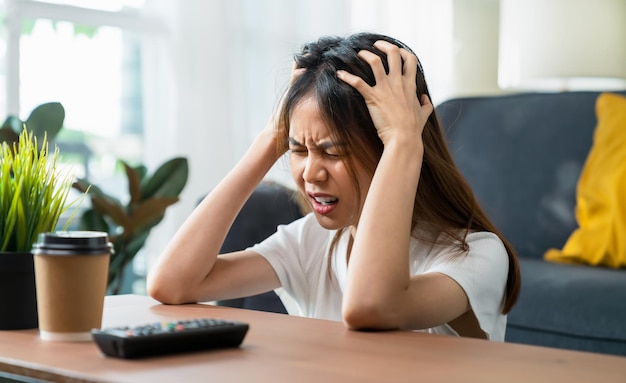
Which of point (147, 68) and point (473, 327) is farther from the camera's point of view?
point (147, 68)

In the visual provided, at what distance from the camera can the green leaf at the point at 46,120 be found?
239 centimetres

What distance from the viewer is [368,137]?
1.38 metres

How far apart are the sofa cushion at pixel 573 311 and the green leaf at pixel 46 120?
125 cm

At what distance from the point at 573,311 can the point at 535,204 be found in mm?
711

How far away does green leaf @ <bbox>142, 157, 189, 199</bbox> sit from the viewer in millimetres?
2730

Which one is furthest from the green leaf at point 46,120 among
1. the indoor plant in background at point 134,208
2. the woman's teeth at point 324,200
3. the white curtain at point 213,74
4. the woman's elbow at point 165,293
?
the woman's teeth at point 324,200

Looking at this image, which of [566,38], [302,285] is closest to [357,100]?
[302,285]

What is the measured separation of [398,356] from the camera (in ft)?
2.92

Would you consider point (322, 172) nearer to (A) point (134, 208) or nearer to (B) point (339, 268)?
(B) point (339, 268)

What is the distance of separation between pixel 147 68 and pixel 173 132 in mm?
241

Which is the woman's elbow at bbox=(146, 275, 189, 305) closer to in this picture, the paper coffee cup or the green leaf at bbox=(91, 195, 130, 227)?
the paper coffee cup

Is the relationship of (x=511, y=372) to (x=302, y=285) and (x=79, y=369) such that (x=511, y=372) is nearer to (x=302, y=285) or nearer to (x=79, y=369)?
(x=79, y=369)

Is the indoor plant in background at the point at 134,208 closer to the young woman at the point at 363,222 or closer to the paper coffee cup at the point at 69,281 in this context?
the young woman at the point at 363,222

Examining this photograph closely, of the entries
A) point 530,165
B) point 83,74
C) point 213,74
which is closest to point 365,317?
point 530,165
